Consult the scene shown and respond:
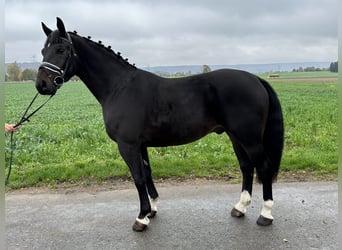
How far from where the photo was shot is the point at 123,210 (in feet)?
12.0

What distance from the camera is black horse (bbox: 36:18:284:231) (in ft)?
10.5

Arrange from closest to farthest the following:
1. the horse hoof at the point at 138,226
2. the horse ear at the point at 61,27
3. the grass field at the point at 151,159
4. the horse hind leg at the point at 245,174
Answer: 1. the horse ear at the point at 61,27
2. the horse hoof at the point at 138,226
3. the horse hind leg at the point at 245,174
4. the grass field at the point at 151,159

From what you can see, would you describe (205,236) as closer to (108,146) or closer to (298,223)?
(298,223)

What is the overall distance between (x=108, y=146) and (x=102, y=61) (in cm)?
330

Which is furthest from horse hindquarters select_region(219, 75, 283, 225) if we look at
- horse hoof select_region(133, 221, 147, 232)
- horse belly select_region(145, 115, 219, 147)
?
horse hoof select_region(133, 221, 147, 232)

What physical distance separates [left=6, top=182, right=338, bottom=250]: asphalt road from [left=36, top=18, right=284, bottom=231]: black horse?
9.0 inches

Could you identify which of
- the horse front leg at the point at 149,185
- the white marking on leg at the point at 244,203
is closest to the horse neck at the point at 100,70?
the horse front leg at the point at 149,185

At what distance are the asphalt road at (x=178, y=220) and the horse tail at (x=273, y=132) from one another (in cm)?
60

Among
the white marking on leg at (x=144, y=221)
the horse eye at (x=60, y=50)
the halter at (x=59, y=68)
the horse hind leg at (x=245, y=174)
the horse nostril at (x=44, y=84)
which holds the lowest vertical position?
the white marking on leg at (x=144, y=221)

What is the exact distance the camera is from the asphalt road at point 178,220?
2.94 m

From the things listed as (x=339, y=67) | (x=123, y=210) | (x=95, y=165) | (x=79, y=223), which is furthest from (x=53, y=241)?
(x=339, y=67)

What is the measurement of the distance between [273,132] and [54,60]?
2.33 metres

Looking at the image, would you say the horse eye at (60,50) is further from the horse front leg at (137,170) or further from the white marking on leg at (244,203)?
the white marking on leg at (244,203)

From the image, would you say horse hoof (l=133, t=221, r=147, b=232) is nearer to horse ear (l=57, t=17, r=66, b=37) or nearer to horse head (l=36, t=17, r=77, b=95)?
horse head (l=36, t=17, r=77, b=95)
